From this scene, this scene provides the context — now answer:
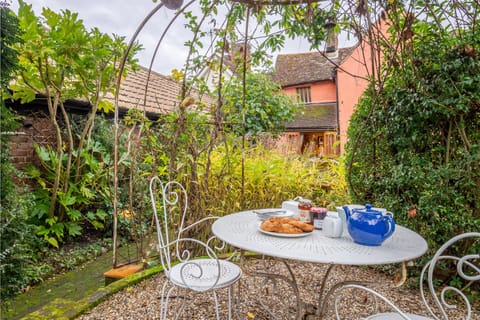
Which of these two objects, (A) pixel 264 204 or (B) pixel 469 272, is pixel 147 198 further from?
(B) pixel 469 272

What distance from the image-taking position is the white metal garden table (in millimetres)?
1188

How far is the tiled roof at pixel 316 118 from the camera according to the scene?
40.1 feet

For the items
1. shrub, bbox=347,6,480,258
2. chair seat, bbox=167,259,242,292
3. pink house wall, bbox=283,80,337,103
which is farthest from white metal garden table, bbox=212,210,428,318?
pink house wall, bbox=283,80,337,103

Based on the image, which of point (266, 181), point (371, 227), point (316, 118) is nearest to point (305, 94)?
point (316, 118)

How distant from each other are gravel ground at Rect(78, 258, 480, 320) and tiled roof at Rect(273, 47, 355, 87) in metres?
11.2

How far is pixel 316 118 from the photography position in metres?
12.6

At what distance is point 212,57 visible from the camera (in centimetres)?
288

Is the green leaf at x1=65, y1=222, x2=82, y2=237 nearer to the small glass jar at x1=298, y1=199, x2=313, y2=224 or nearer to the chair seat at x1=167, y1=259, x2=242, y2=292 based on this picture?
the chair seat at x1=167, y1=259, x2=242, y2=292

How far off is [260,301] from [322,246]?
3.48 ft

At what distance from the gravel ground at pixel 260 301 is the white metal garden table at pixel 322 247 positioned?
497 millimetres

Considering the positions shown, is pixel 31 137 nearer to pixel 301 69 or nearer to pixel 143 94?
pixel 143 94

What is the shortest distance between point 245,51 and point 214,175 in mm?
1321

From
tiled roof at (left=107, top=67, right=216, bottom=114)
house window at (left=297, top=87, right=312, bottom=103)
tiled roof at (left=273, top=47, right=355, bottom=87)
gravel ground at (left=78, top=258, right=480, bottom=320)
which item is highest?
tiled roof at (left=273, top=47, right=355, bottom=87)

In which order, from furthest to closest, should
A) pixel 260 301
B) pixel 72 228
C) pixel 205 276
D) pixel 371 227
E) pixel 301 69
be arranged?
pixel 301 69, pixel 72 228, pixel 260 301, pixel 205 276, pixel 371 227
